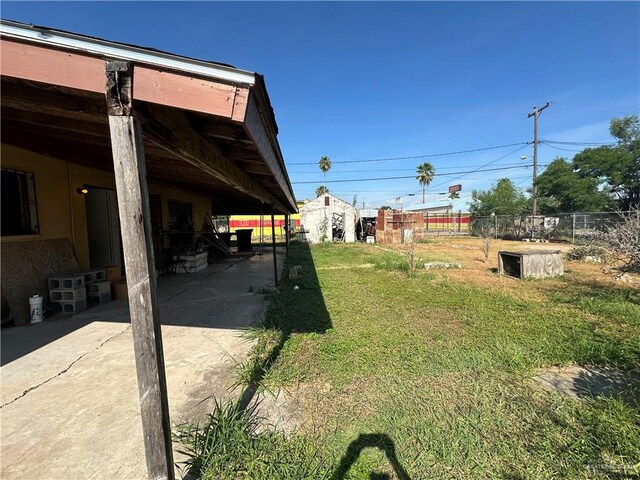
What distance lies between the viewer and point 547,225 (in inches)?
862

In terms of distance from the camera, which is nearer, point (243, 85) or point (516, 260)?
point (243, 85)

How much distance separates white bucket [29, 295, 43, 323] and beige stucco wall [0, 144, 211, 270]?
0.94 m

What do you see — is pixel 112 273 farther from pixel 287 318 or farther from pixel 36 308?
pixel 287 318

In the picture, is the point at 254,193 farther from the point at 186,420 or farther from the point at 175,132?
the point at 186,420

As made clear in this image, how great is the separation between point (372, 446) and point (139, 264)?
1.94m

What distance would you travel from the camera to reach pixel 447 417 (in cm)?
235

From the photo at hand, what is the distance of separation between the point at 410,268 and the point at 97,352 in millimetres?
8248

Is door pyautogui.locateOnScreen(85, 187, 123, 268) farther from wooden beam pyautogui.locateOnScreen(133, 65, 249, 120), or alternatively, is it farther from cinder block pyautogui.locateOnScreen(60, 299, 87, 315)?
wooden beam pyautogui.locateOnScreen(133, 65, 249, 120)

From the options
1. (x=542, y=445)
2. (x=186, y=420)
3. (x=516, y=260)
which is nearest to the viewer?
(x=542, y=445)

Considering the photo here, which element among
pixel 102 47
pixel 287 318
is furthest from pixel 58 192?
pixel 102 47

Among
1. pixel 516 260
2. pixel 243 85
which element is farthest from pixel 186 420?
pixel 516 260

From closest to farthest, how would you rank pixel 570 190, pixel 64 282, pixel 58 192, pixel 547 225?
1. pixel 64 282
2. pixel 58 192
3. pixel 547 225
4. pixel 570 190

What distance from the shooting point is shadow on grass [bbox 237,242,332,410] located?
9.91 ft

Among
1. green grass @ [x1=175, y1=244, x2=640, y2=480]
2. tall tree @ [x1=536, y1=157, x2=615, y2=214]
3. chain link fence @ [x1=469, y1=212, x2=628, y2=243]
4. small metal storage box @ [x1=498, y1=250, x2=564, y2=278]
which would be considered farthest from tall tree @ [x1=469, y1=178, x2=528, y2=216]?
green grass @ [x1=175, y1=244, x2=640, y2=480]
